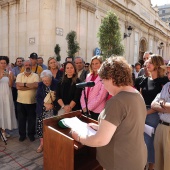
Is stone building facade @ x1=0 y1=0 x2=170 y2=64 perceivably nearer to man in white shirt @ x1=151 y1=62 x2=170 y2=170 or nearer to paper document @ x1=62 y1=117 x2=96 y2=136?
man in white shirt @ x1=151 y1=62 x2=170 y2=170

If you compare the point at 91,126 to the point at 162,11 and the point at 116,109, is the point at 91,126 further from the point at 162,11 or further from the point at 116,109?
the point at 162,11

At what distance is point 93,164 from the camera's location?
83.7 inches

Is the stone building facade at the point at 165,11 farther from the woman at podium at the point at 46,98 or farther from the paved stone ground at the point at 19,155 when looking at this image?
the paved stone ground at the point at 19,155

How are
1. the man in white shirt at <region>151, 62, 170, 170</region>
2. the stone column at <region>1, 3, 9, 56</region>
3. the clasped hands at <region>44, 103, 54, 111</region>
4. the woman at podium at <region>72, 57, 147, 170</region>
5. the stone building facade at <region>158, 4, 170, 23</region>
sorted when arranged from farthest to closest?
the stone building facade at <region>158, 4, 170, 23</region>
the stone column at <region>1, 3, 9, 56</region>
the clasped hands at <region>44, 103, 54, 111</region>
the man in white shirt at <region>151, 62, 170, 170</region>
the woman at podium at <region>72, 57, 147, 170</region>

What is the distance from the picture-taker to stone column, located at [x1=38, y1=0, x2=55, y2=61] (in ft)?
33.4

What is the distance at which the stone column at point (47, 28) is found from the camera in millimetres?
10195

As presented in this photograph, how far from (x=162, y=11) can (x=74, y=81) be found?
71.1m

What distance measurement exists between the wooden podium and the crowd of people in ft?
0.38

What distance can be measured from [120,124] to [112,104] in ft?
0.65

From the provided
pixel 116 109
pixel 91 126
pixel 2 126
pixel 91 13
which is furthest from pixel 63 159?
pixel 91 13

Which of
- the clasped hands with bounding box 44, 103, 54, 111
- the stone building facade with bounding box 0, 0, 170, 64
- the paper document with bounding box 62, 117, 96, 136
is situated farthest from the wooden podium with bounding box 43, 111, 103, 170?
the stone building facade with bounding box 0, 0, 170, 64

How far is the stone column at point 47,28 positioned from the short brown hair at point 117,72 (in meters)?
9.29

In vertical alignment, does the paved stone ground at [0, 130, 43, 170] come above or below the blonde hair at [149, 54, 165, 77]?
below

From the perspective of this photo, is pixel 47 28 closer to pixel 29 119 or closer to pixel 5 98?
pixel 5 98
